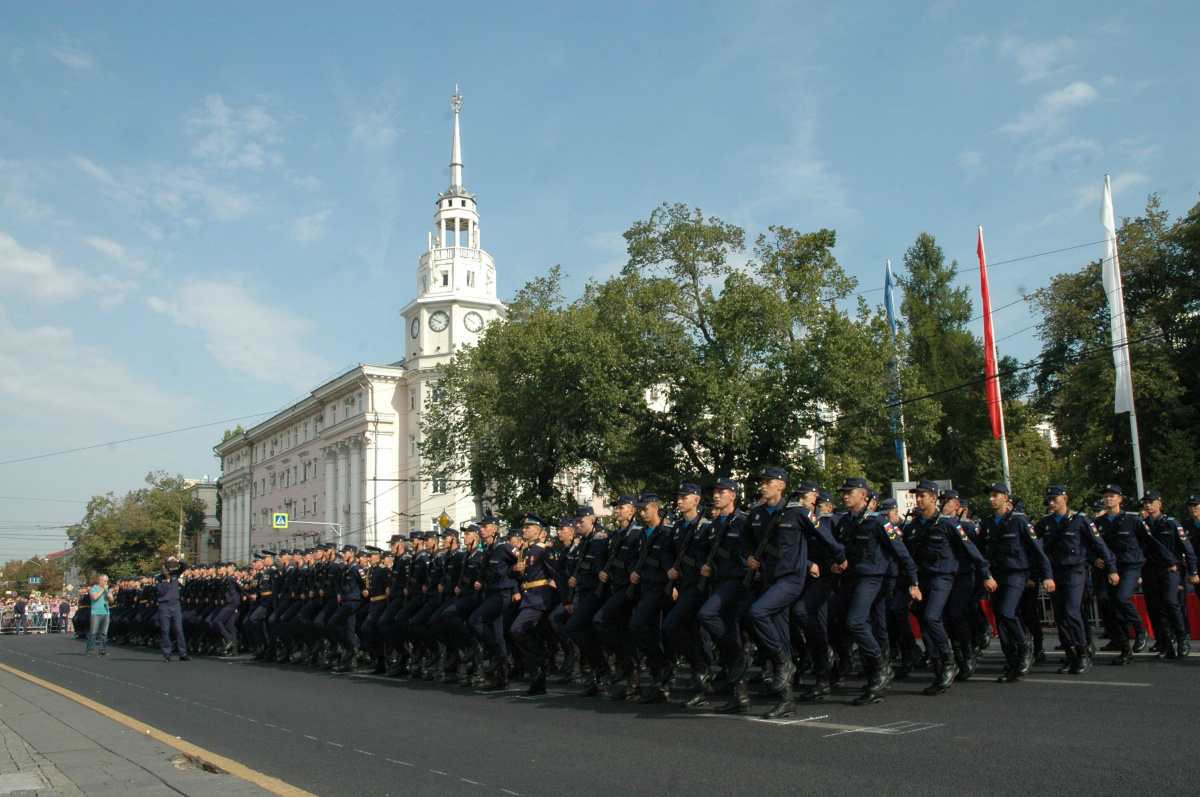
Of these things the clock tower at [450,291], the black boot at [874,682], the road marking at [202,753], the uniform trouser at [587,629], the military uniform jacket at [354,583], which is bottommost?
the road marking at [202,753]

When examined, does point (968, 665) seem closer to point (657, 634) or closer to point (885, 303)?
point (657, 634)

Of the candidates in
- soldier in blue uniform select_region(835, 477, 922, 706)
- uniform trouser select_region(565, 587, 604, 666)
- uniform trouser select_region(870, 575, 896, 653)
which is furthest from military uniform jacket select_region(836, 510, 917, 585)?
uniform trouser select_region(565, 587, 604, 666)

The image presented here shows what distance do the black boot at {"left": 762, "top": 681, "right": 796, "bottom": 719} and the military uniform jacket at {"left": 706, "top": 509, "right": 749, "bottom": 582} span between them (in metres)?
1.03

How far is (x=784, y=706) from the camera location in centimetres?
758

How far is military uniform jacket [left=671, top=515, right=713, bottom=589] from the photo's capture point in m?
8.67

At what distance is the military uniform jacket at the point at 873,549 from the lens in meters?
8.47

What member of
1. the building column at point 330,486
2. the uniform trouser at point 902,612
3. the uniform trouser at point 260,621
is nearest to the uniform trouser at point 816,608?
the uniform trouser at point 902,612

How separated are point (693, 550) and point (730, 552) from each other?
467 mm

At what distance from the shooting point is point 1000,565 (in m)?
9.62

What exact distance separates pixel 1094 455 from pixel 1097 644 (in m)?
25.7

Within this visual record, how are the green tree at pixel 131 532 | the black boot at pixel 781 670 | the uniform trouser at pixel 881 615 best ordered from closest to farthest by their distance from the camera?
the black boot at pixel 781 670 → the uniform trouser at pixel 881 615 → the green tree at pixel 131 532

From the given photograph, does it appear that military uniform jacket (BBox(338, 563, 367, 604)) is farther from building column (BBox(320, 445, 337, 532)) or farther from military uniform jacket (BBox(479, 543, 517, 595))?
building column (BBox(320, 445, 337, 532))

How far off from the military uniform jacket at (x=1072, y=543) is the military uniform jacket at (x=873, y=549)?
2469 millimetres

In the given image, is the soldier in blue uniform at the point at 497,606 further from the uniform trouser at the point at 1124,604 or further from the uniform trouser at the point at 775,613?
the uniform trouser at the point at 1124,604
